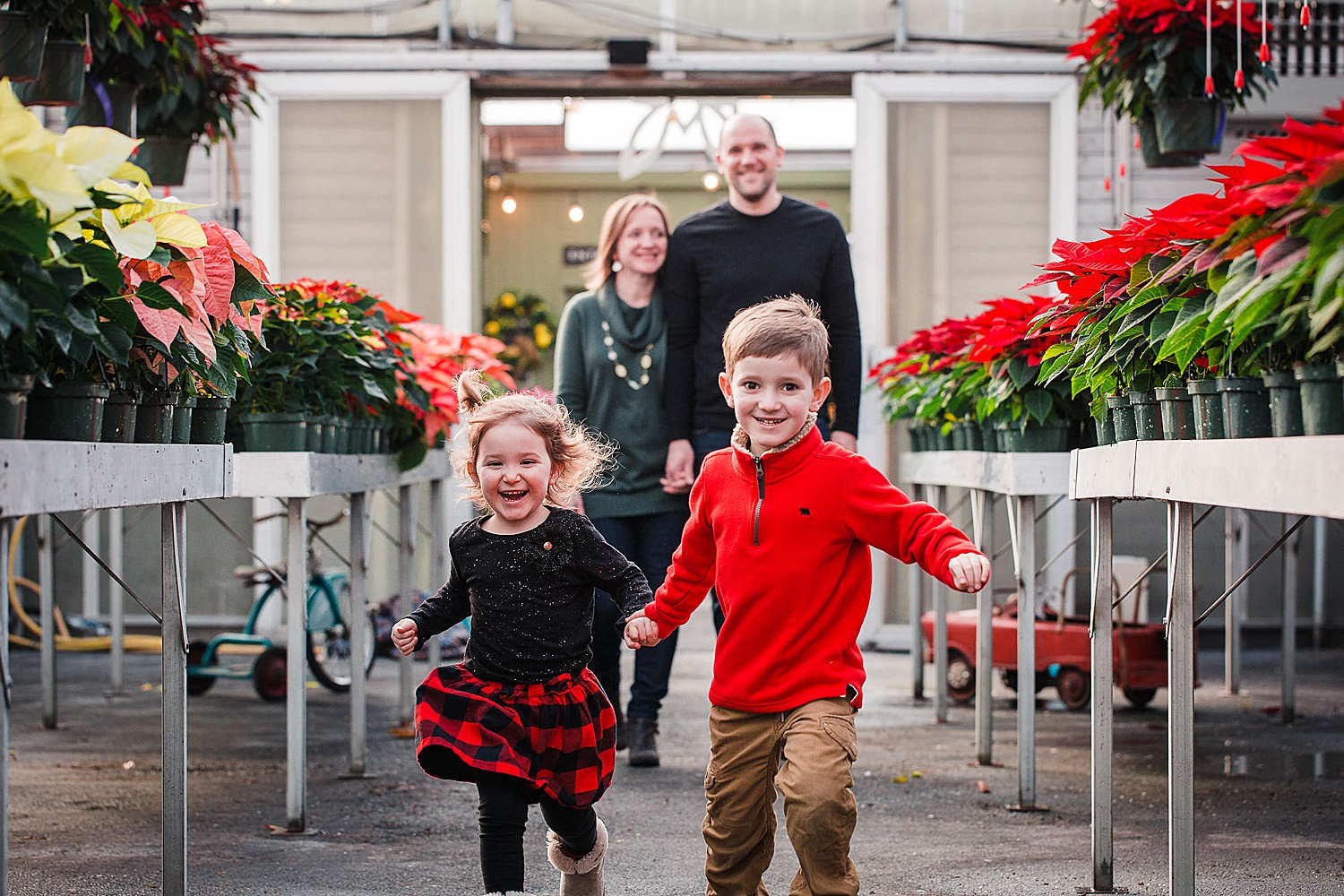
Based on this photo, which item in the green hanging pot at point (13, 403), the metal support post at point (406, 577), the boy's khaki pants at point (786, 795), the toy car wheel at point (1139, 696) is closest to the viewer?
the green hanging pot at point (13, 403)

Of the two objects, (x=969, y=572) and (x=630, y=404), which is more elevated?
(x=630, y=404)

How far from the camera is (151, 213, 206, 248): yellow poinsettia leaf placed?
7.58 ft

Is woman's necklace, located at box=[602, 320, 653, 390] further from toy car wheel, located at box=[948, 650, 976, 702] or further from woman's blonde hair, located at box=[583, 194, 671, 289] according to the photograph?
toy car wheel, located at box=[948, 650, 976, 702]

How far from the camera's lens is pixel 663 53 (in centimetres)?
803

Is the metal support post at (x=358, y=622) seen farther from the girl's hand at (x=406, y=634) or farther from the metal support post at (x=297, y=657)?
the girl's hand at (x=406, y=634)

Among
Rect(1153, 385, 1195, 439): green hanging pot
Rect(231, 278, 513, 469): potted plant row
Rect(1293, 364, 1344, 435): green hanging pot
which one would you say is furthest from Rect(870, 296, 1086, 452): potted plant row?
Rect(231, 278, 513, 469): potted plant row

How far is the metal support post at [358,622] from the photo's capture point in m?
4.34

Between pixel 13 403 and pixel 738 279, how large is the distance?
2.74 metres

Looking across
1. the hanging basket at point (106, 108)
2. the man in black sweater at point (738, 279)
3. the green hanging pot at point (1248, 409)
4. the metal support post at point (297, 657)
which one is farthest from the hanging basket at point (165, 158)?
the green hanging pot at point (1248, 409)

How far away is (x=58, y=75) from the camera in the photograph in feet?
13.5

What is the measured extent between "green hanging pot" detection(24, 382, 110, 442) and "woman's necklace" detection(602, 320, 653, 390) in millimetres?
2649

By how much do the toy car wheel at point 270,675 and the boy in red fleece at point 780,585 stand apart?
13.1 ft

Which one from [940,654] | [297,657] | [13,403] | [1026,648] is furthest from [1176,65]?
[13,403]

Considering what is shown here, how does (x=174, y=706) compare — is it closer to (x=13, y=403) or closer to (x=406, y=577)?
(x=13, y=403)
